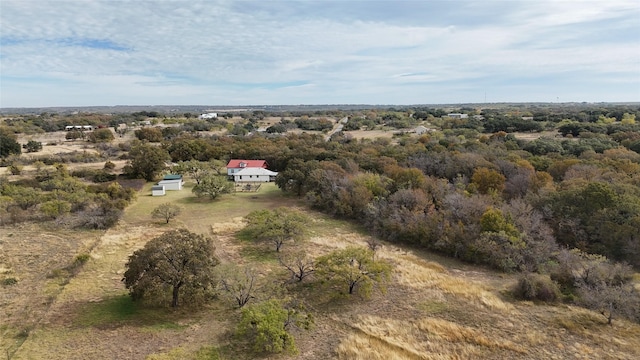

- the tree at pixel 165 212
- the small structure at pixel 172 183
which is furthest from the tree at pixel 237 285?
the small structure at pixel 172 183

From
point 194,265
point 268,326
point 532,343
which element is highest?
point 194,265

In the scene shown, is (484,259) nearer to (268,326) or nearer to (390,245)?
(390,245)

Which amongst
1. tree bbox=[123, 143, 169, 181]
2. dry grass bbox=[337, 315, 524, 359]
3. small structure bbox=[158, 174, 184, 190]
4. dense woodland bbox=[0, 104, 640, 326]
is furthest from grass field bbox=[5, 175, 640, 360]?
tree bbox=[123, 143, 169, 181]

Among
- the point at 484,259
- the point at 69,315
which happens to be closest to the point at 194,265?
the point at 69,315

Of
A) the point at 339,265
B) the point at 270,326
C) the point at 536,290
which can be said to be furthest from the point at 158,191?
the point at 536,290

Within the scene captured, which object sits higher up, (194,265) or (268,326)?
Result: (194,265)

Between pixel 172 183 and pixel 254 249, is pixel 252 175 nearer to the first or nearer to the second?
pixel 172 183
